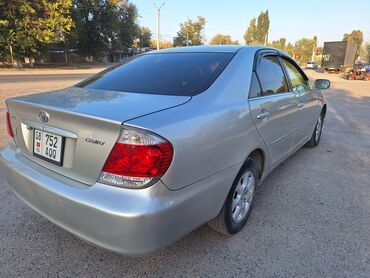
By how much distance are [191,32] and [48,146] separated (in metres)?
68.2

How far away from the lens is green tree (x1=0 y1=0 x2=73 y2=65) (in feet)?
89.1

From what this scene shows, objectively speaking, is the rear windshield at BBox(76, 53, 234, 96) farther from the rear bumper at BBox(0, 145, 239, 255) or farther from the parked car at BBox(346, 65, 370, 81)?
the parked car at BBox(346, 65, 370, 81)

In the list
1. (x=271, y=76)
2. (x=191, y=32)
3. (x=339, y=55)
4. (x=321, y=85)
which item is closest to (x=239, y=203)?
(x=271, y=76)

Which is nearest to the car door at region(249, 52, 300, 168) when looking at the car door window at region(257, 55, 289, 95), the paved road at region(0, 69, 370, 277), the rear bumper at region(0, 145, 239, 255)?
the car door window at region(257, 55, 289, 95)

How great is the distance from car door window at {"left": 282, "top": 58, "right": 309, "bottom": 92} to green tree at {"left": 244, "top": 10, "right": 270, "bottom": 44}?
8108 centimetres

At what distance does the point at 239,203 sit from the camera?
2.68 metres

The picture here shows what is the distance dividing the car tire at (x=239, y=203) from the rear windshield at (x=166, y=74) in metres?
0.79

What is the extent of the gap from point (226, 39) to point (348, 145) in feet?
265

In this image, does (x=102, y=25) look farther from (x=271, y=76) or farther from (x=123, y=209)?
(x=123, y=209)

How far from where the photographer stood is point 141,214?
1697mm

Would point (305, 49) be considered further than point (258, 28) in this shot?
Yes

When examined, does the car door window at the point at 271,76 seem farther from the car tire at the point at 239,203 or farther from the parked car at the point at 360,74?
the parked car at the point at 360,74

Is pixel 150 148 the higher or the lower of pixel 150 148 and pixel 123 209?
the higher

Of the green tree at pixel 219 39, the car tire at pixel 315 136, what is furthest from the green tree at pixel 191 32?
the car tire at pixel 315 136
